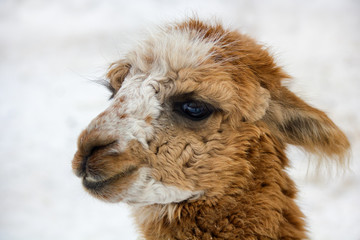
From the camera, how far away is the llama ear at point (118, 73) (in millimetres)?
2685

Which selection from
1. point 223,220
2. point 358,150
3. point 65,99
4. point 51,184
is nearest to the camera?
point 223,220

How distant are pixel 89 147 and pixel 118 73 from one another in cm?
72

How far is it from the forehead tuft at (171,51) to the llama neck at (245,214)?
2.22ft

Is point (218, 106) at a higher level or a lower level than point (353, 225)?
lower

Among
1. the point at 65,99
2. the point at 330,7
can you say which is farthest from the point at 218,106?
the point at 330,7

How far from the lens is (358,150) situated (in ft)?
17.0

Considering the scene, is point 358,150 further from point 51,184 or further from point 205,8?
point 51,184

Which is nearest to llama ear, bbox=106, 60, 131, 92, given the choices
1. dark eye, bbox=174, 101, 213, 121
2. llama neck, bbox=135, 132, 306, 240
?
dark eye, bbox=174, 101, 213, 121

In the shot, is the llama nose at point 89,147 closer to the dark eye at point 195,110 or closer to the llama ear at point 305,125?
the dark eye at point 195,110

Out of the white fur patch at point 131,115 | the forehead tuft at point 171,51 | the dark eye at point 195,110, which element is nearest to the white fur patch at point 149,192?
the white fur patch at point 131,115

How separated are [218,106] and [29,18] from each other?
5.79 meters

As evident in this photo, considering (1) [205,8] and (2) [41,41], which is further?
(2) [41,41]

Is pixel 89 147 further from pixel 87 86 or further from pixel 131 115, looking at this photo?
pixel 87 86

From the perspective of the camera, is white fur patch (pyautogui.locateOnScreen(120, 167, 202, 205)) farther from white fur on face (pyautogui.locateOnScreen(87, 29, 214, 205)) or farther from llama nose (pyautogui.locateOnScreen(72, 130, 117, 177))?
llama nose (pyautogui.locateOnScreen(72, 130, 117, 177))
